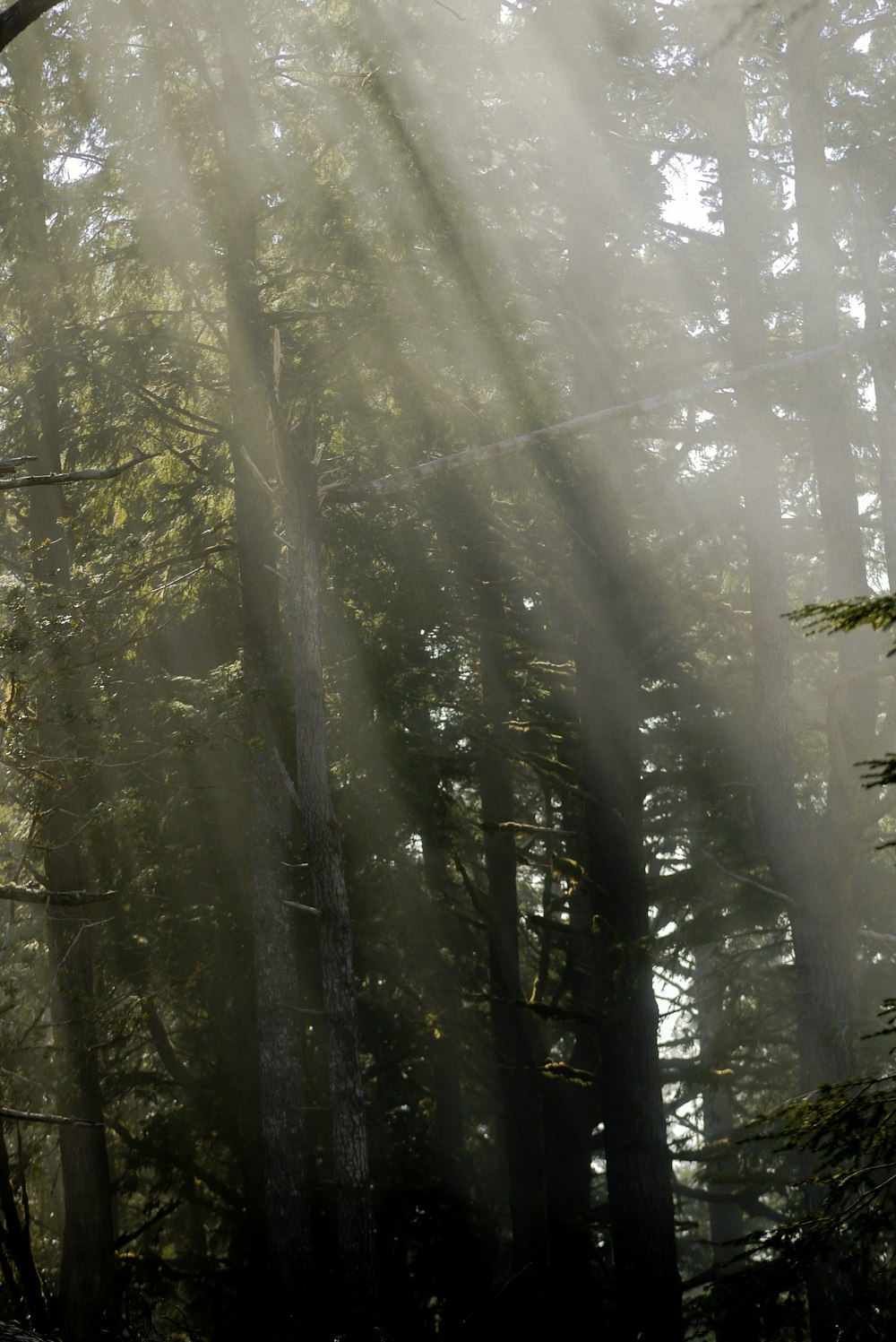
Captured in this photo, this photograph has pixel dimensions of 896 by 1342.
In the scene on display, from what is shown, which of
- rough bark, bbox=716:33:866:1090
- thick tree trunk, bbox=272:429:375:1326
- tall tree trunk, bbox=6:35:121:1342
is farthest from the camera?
rough bark, bbox=716:33:866:1090

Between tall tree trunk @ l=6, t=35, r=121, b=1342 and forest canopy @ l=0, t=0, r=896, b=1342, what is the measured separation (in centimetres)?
7

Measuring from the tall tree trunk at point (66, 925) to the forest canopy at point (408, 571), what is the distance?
0.07 metres

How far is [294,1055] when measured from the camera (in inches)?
494

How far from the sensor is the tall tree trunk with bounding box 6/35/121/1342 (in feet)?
42.8

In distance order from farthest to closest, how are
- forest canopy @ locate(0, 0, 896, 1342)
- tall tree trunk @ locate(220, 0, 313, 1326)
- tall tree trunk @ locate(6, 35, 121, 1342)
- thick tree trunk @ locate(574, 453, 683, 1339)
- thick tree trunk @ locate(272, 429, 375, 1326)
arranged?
thick tree trunk @ locate(574, 453, 683, 1339), tall tree trunk @ locate(6, 35, 121, 1342), forest canopy @ locate(0, 0, 896, 1342), tall tree trunk @ locate(220, 0, 313, 1326), thick tree trunk @ locate(272, 429, 375, 1326)

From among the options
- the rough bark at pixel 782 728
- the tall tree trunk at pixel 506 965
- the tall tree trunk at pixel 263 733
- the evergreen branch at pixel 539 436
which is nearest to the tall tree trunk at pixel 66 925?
the tall tree trunk at pixel 263 733

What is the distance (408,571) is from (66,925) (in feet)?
20.1

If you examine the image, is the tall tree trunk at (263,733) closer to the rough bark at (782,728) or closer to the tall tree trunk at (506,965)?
the tall tree trunk at (506,965)

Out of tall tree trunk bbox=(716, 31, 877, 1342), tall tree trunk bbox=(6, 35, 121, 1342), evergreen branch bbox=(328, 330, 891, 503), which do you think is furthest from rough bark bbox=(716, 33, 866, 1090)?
tall tree trunk bbox=(6, 35, 121, 1342)

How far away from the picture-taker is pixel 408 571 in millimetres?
14375

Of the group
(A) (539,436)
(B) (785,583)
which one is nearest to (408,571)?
(A) (539,436)

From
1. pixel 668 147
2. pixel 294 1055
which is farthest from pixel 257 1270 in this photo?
pixel 668 147

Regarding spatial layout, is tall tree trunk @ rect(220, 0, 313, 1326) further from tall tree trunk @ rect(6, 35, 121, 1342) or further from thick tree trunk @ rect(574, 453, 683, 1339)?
thick tree trunk @ rect(574, 453, 683, 1339)

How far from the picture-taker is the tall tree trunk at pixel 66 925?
42.8 feet
